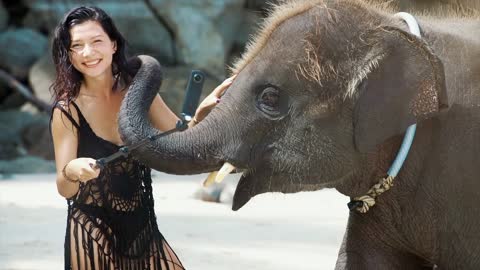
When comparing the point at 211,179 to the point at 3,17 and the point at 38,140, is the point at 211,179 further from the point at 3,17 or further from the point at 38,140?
the point at 3,17

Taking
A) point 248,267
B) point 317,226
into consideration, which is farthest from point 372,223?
point 317,226

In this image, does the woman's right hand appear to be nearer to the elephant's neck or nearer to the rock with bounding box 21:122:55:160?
the elephant's neck

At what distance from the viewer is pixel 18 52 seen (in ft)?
47.9

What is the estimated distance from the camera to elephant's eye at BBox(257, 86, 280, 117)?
3.85 metres

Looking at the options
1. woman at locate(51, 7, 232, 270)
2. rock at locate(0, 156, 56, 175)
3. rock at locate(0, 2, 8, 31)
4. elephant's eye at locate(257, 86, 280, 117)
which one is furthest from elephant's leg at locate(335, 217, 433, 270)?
rock at locate(0, 2, 8, 31)

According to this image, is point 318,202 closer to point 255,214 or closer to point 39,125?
point 255,214

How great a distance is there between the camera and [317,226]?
23.9 ft

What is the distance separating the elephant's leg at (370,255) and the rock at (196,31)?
10400mm

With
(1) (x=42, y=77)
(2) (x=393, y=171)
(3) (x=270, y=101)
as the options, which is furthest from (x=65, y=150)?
(1) (x=42, y=77)

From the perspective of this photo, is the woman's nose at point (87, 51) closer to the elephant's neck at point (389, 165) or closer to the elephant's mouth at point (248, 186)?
the elephant's mouth at point (248, 186)

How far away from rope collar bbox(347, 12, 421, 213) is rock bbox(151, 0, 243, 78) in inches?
416

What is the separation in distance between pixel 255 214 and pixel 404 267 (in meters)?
3.68

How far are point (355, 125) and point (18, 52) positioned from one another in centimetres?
1126

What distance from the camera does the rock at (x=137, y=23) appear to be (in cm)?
1456
